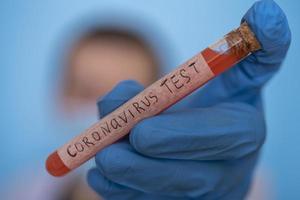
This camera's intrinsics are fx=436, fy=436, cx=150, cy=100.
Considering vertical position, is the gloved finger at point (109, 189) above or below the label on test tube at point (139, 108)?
below

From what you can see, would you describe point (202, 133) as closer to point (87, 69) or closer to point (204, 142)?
point (204, 142)

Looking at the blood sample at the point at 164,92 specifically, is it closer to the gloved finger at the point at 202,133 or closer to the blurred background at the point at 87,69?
the gloved finger at the point at 202,133

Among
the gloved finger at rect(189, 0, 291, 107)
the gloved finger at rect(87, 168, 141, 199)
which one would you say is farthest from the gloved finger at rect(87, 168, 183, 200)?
the gloved finger at rect(189, 0, 291, 107)

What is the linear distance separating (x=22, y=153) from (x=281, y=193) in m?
0.52

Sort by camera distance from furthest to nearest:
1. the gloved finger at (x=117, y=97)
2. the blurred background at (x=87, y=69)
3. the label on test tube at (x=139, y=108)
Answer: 1. the blurred background at (x=87, y=69)
2. the gloved finger at (x=117, y=97)
3. the label on test tube at (x=139, y=108)

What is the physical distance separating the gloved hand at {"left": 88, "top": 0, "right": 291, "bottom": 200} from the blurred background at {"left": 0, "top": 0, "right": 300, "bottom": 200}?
1.13 feet

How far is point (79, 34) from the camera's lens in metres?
0.87

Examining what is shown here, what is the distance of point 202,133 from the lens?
0.43 m

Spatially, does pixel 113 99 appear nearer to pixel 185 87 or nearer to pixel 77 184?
pixel 185 87

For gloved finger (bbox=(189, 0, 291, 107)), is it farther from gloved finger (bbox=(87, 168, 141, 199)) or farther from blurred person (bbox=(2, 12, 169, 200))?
blurred person (bbox=(2, 12, 169, 200))

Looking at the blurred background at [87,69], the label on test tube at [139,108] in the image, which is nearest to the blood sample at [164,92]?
the label on test tube at [139,108]

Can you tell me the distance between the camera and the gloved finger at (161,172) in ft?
1.44

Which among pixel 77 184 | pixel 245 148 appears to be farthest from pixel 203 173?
pixel 77 184

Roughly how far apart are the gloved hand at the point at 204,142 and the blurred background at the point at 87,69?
1.13 feet
